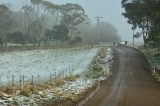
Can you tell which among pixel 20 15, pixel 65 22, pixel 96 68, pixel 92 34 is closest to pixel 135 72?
pixel 96 68

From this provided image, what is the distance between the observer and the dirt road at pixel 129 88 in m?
28.4

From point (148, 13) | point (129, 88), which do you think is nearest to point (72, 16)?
point (148, 13)

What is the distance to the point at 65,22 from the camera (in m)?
148

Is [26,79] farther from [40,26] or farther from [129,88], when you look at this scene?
[40,26]

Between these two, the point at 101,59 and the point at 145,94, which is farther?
the point at 101,59

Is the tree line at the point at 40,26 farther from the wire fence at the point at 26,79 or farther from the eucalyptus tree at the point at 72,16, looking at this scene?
the wire fence at the point at 26,79

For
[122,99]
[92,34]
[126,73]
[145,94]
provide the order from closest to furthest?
[122,99]
[145,94]
[126,73]
[92,34]

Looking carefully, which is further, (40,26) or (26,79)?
(40,26)

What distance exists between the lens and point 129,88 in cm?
3825

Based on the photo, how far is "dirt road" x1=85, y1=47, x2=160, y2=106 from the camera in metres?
28.4

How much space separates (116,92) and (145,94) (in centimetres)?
250

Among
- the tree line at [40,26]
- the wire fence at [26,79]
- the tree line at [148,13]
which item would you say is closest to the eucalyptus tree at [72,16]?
the tree line at [40,26]

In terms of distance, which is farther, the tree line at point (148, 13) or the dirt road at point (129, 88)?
the tree line at point (148, 13)

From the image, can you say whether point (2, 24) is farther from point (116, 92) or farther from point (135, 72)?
point (116, 92)
